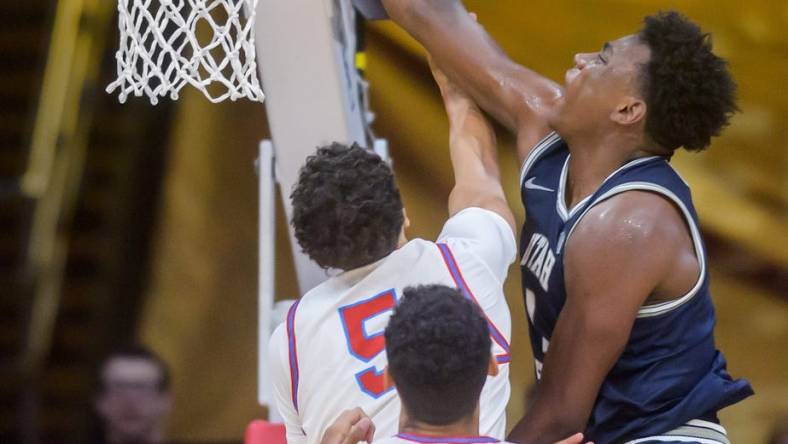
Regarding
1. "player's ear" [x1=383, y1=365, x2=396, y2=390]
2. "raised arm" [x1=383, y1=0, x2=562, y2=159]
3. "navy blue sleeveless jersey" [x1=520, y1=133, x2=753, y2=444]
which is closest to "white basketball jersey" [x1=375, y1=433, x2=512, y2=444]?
"player's ear" [x1=383, y1=365, x2=396, y2=390]

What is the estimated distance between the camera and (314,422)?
107 inches

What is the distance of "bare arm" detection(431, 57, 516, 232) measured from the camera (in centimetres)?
313

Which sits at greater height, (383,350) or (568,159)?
(568,159)

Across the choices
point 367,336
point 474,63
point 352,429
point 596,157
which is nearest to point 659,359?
point 596,157

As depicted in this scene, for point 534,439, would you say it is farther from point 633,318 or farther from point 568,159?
point 568,159

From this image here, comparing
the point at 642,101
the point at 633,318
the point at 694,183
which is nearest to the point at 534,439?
the point at 633,318

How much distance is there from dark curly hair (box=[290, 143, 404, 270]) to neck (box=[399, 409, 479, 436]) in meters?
0.47

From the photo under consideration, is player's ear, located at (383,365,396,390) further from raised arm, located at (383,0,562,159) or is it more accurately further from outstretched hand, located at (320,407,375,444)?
raised arm, located at (383,0,562,159)

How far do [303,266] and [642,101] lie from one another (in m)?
0.94

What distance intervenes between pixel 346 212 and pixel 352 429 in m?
0.44

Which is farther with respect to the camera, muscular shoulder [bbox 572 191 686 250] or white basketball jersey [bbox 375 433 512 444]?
muscular shoulder [bbox 572 191 686 250]

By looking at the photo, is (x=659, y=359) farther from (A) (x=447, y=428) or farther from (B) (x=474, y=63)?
(B) (x=474, y=63)

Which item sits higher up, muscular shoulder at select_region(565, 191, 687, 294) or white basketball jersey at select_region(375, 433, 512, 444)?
muscular shoulder at select_region(565, 191, 687, 294)

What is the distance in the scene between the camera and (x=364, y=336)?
2695mm
